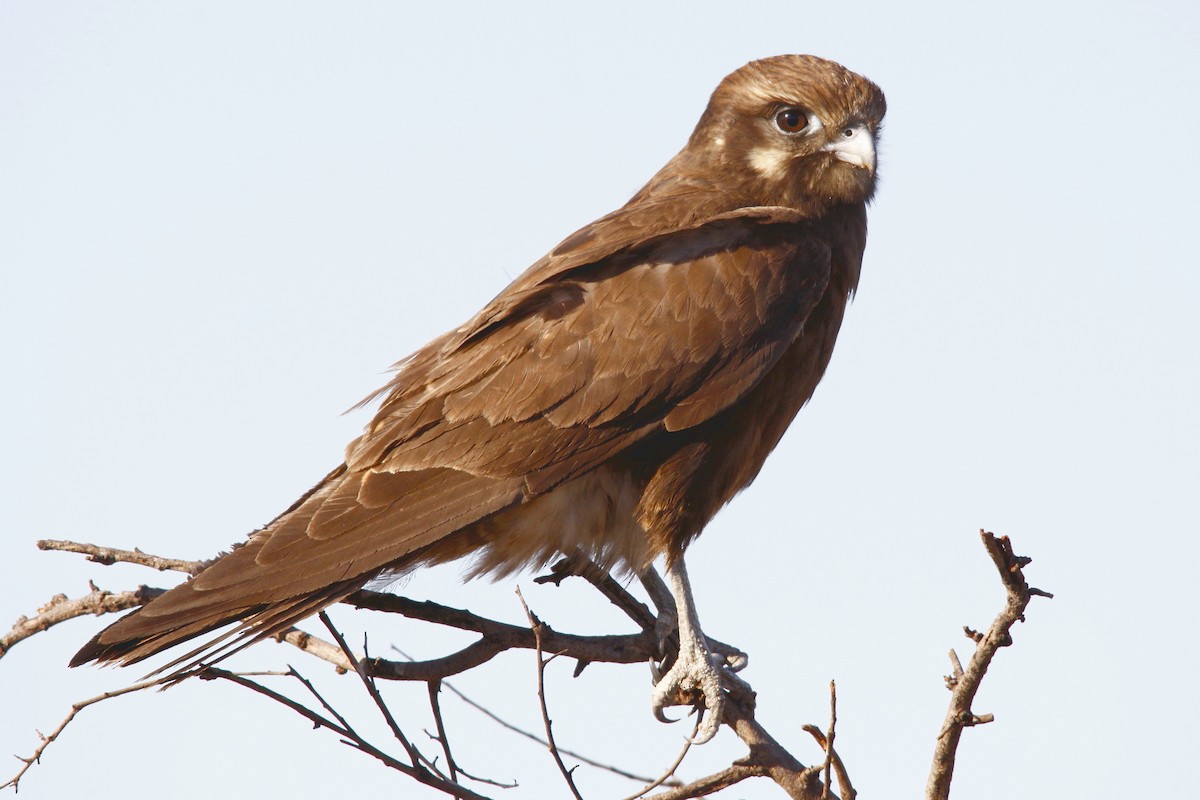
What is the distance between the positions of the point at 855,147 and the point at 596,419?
1.47 m

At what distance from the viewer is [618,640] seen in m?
3.83

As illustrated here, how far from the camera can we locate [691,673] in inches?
155

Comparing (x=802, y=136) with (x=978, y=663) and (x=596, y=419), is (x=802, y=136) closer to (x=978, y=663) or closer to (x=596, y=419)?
(x=596, y=419)

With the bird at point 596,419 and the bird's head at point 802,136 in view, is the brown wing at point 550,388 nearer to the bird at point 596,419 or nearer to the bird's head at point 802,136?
the bird at point 596,419

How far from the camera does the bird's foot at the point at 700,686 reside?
12.6 ft

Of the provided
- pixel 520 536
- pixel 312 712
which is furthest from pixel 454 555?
pixel 312 712

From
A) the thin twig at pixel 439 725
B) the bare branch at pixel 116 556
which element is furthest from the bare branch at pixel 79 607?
the thin twig at pixel 439 725

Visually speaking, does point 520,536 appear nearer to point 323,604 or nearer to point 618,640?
point 618,640

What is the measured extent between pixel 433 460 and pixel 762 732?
1.20m

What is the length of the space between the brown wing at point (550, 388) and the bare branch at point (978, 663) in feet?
4.63

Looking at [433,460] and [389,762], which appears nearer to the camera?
[389,762]

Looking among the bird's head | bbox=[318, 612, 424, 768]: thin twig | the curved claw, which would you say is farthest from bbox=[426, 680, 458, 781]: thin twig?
the bird's head

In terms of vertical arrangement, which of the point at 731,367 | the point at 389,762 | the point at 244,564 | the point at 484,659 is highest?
the point at 731,367

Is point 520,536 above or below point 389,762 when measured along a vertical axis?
above
